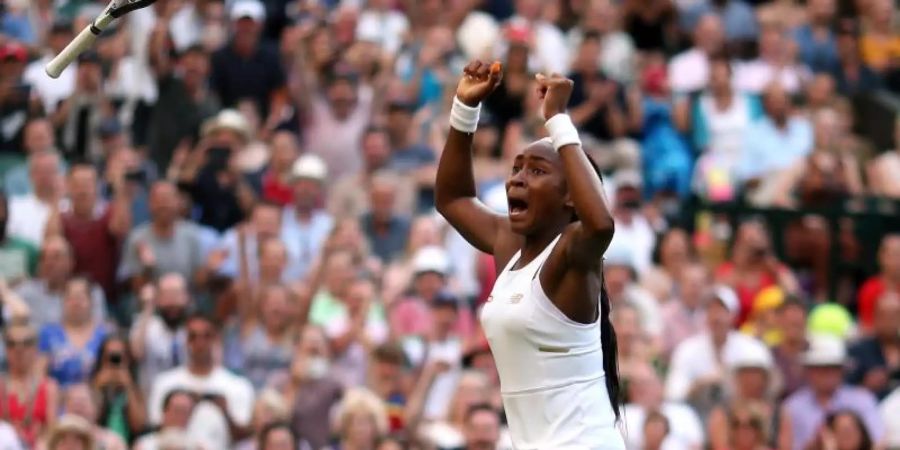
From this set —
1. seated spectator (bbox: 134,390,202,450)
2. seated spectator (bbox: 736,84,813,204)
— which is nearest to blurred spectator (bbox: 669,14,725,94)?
seated spectator (bbox: 736,84,813,204)

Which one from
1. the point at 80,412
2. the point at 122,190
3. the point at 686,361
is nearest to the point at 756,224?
the point at 686,361

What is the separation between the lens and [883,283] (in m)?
14.8

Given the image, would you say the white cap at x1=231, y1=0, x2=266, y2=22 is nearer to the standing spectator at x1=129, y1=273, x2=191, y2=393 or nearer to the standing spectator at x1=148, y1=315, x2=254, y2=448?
the standing spectator at x1=129, y1=273, x2=191, y2=393

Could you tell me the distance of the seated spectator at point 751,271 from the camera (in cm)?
1449

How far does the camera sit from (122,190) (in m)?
13.7

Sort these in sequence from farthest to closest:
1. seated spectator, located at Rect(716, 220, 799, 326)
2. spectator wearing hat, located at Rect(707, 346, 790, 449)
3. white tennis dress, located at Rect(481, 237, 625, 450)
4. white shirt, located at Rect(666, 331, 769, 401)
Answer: seated spectator, located at Rect(716, 220, 799, 326) < white shirt, located at Rect(666, 331, 769, 401) < spectator wearing hat, located at Rect(707, 346, 790, 449) < white tennis dress, located at Rect(481, 237, 625, 450)

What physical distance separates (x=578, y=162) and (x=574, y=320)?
526mm

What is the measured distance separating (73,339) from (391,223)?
9.41 feet

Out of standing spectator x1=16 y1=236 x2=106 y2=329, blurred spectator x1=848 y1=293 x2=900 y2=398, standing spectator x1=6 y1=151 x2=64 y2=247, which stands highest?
standing spectator x1=6 y1=151 x2=64 y2=247

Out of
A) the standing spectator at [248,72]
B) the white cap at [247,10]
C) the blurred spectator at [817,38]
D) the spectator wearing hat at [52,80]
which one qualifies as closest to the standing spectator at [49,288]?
the spectator wearing hat at [52,80]

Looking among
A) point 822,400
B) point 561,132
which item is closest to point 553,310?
point 561,132

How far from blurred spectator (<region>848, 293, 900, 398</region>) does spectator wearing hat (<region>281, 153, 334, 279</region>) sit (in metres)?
3.53

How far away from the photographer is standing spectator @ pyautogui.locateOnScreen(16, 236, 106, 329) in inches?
499

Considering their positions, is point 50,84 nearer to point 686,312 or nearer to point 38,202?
point 38,202
